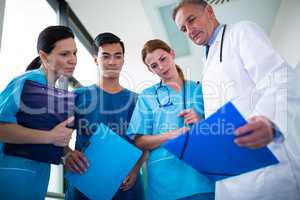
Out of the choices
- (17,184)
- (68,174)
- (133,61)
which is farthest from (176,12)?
(133,61)

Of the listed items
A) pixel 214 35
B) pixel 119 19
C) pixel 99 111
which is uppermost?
pixel 119 19

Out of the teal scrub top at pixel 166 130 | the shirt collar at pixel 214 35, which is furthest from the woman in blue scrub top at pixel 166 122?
the shirt collar at pixel 214 35

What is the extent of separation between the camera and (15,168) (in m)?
1.02

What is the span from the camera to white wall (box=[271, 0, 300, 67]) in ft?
8.23

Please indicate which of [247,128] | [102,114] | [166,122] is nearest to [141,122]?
[166,122]

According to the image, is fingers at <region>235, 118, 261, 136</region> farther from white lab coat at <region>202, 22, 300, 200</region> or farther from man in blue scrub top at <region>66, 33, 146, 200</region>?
man in blue scrub top at <region>66, 33, 146, 200</region>

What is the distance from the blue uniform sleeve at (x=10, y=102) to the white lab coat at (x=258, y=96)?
728mm

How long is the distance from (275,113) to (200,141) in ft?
0.78

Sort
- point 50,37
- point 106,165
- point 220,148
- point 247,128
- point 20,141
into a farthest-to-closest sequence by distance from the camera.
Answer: point 50,37
point 106,165
point 20,141
point 220,148
point 247,128

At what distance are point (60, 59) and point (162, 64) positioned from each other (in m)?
0.48

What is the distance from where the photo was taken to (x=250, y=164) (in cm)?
84

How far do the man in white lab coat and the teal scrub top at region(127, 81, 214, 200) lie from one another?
0.29 ft

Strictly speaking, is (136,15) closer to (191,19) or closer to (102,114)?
(191,19)

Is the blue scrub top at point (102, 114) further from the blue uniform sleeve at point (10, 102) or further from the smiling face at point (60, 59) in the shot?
the blue uniform sleeve at point (10, 102)
